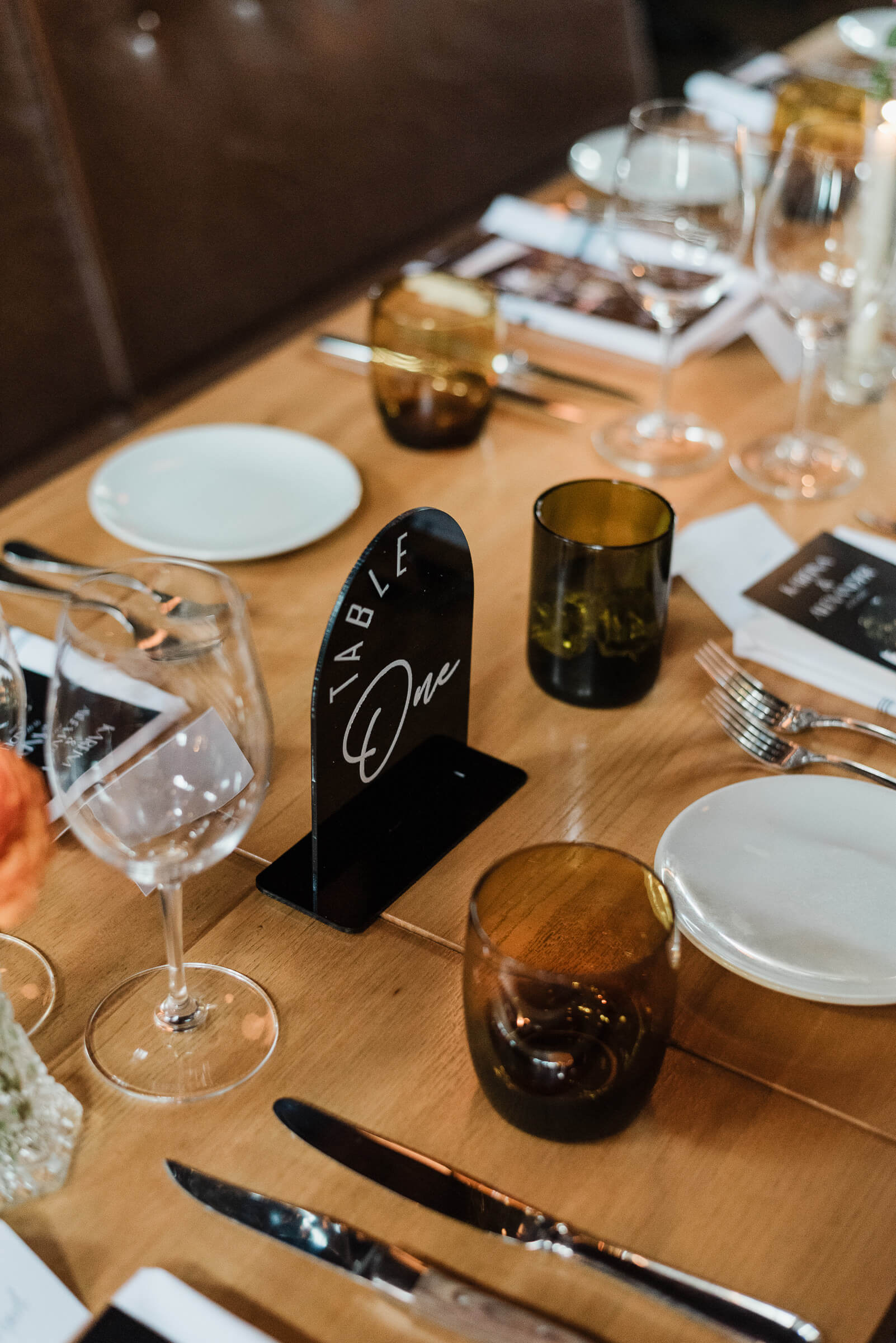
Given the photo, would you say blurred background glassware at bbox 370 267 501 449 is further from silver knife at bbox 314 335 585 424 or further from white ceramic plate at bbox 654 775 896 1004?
white ceramic plate at bbox 654 775 896 1004

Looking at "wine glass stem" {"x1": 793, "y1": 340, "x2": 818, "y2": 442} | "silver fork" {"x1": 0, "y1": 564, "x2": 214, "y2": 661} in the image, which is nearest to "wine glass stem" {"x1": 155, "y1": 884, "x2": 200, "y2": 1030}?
"silver fork" {"x1": 0, "y1": 564, "x2": 214, "y2": 661}

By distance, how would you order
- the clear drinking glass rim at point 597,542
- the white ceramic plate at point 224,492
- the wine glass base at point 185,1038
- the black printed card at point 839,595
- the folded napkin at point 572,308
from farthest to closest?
1. the folded napkin at point 572,308
2. the white ceramic plate at point 224,492
3. the black printed card at point 839,595
4. the clear drinking glass rim at point 597,542
5. the wine glass base at point 185,1038

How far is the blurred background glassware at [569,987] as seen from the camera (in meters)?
0.54

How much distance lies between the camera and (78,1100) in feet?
1.92

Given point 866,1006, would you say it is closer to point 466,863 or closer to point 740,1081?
point 740,1081

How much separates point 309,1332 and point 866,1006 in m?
0.32

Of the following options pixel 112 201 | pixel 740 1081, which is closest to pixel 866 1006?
pixel 740 1081

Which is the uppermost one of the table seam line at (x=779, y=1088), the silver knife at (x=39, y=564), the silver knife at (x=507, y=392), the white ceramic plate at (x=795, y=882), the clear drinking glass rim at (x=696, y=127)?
Result: the clear drinking glass rim at (x=696, y=127)

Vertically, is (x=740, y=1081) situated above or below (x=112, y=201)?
below

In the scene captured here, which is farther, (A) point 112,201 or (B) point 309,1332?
(A) point 112,201

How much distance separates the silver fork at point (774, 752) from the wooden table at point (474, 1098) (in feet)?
0.03

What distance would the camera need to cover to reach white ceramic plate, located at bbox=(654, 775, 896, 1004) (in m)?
0.63

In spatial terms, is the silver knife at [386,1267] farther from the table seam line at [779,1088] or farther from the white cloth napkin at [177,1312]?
the table seam line at [779,1088]

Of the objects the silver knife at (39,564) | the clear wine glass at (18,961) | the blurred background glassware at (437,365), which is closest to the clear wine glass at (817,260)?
the blurred background glassware at (437,365)
